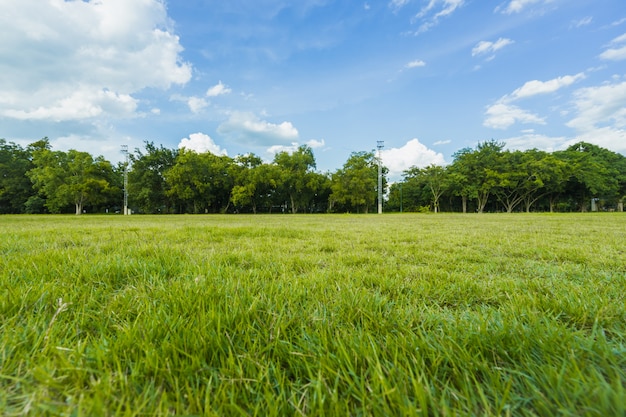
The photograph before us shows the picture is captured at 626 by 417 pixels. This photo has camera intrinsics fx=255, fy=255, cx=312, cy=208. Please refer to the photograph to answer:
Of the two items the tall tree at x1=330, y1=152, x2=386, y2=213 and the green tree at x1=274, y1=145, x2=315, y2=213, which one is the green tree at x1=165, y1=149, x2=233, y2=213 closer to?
the green tree at x1=274, y1=145, x2=315, y2=213

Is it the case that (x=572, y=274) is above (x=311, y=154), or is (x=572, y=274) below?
below

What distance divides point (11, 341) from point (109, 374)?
1.60 ft

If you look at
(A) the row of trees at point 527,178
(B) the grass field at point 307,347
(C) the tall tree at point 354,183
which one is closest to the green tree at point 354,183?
(C) the tall tree at point 354,183

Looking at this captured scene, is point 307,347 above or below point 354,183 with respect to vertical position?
below

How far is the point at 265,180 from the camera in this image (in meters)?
38.8

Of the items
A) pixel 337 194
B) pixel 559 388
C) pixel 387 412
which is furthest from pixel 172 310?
pixel 337 194

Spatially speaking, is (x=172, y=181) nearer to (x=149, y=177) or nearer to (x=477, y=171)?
(x=149, y=177)

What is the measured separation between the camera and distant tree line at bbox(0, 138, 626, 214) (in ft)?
111

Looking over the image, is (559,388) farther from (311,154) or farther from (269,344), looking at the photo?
(311,154)

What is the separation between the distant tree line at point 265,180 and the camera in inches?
1337

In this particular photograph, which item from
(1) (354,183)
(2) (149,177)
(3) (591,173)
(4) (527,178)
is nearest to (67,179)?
(2) (149,177)

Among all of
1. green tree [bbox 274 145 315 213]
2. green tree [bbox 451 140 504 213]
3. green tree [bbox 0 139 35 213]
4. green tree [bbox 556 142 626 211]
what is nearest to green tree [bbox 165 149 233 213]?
green tree [bbox 274 145 315 213]

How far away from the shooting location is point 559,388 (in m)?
0.62

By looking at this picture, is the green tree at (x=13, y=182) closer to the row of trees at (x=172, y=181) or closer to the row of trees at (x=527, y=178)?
the row of trees at (x=172, y=181)
